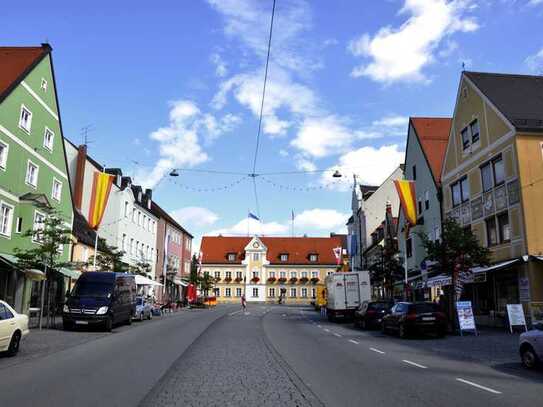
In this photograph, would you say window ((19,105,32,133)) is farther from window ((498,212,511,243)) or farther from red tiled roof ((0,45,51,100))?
window ((498,212,511,243))

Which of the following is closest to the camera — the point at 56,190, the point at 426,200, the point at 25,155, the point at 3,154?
the point at 3,154

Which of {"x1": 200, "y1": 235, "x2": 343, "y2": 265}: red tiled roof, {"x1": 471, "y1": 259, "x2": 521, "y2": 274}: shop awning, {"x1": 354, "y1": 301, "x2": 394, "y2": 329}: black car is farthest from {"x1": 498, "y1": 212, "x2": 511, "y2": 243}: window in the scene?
{"x1": 200, "y1": 235, "x2": 343, "y2": 265}: red tiled roof

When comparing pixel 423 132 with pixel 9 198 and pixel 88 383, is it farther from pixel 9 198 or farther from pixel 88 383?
pixel 88 383

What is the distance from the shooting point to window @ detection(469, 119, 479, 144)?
3048cm

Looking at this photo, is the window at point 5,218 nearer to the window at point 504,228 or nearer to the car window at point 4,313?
the car window at point 4,313

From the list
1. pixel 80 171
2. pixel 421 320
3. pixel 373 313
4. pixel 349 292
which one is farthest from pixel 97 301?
pixel 80 171

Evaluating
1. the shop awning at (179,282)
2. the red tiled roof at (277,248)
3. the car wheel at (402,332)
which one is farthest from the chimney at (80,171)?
the red tiled roof at (277,248)

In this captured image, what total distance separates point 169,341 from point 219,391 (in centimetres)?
1026

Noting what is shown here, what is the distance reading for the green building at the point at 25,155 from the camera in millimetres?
27156

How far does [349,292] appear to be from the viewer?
36031 millimetres

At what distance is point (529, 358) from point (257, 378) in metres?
6.91

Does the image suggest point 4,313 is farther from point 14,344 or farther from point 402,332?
point 402,332

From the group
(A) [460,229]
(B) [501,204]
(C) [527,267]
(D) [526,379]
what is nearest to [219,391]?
(D) [526,379]

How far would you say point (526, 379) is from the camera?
11.1 meters
